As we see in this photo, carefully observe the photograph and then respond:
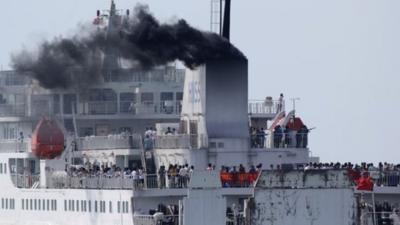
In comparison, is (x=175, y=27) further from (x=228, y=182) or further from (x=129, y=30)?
(x=228, y=182)

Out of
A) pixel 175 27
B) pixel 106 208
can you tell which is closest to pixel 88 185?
pixel 106 208

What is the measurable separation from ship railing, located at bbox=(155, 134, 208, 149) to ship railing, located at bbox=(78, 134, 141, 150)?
1688mm

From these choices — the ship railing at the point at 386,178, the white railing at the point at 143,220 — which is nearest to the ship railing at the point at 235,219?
the white railing at the point at 143,220

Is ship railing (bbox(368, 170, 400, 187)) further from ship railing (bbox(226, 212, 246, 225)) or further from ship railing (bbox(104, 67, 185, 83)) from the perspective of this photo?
ship railing (bbox(104, 67, 185, 83))

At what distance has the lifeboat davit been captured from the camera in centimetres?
8338

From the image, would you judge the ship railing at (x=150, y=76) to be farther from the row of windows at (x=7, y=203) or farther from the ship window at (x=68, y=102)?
the row of windows at (x=7, y=203)

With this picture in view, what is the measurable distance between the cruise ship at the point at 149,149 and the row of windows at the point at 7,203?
0.14 ft

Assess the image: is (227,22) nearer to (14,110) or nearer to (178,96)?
(178,96)

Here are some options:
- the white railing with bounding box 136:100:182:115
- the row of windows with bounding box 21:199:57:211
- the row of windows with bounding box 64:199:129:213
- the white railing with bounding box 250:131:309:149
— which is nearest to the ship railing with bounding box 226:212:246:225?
the row of windows with bounding box 64:199:129:213

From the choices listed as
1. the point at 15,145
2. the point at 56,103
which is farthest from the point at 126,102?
the point at 15,145

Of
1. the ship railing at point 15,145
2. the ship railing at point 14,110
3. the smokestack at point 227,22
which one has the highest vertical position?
the smokestack at point 227,22

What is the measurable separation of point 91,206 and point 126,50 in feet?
26.8

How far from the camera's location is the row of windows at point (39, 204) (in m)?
82.1

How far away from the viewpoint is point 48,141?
83500 mm
